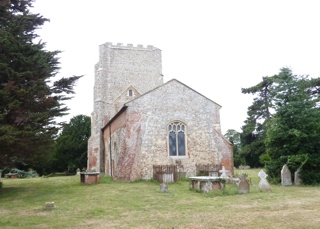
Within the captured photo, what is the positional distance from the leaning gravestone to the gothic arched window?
23.6 feet

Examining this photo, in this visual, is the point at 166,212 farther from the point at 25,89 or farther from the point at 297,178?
the point at 297,178

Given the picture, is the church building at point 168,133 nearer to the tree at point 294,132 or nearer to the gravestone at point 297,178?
the tree at point 294,132

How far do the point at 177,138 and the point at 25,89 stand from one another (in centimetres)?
1157

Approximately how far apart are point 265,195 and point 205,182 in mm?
2914

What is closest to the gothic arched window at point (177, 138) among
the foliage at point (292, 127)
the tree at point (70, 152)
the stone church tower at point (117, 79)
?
the foliage at point (292, 127)

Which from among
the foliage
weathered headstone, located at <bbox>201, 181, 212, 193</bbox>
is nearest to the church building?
the foliage

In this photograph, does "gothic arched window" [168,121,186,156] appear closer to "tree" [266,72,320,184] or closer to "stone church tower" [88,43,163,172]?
"tree" [266,72,320,184]

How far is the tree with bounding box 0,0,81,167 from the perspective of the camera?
1289cm

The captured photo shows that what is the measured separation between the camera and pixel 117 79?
3450 cm

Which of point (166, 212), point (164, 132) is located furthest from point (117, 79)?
point (166, 212)

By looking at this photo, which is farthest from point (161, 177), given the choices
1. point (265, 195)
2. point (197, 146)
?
point (265, 195)

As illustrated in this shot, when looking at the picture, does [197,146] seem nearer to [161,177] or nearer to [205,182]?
[161,177]

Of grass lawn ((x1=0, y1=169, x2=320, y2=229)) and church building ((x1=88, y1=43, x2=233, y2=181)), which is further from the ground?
church building ((x1=88, y1=43, x2=233, y2=181))

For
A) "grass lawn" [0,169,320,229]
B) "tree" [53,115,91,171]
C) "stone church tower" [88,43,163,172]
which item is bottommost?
"grass lawn" [0,169,320,229]
